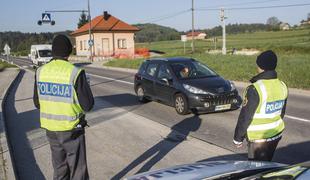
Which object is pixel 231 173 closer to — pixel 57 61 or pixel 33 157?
pixel 57 61

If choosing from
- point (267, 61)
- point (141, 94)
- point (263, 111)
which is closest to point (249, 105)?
point (263, 111)

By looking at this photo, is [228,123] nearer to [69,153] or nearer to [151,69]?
[151,69]

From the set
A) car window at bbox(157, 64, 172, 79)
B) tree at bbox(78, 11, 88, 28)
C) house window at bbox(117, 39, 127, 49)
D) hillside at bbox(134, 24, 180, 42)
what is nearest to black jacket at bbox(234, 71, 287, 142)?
car window at bbox(157, 64, 172, 79)

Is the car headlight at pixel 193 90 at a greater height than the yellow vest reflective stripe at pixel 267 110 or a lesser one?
lesser

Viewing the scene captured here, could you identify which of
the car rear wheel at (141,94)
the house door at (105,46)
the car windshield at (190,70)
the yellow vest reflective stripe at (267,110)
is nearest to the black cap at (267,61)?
the yellow vest reflective stripe at (267,110)

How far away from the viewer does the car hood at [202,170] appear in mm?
3441

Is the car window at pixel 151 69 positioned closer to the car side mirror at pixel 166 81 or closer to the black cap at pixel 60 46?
the car side mirror at pixel 166 81

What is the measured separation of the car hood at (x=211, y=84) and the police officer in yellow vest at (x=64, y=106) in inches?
262

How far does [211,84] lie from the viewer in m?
11.0

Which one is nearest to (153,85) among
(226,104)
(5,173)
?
(226,104)

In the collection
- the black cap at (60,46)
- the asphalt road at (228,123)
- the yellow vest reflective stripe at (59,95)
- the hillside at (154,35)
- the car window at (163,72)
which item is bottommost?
the asphalt road at (228,123)

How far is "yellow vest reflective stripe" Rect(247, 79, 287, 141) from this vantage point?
431 cm

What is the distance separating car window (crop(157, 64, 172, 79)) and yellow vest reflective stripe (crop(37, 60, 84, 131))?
24.4 ft

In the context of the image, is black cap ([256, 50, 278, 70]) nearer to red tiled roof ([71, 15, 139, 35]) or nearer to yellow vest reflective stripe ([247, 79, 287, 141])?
yellow vest reflective stripe ([247, 79, 287, 141])
